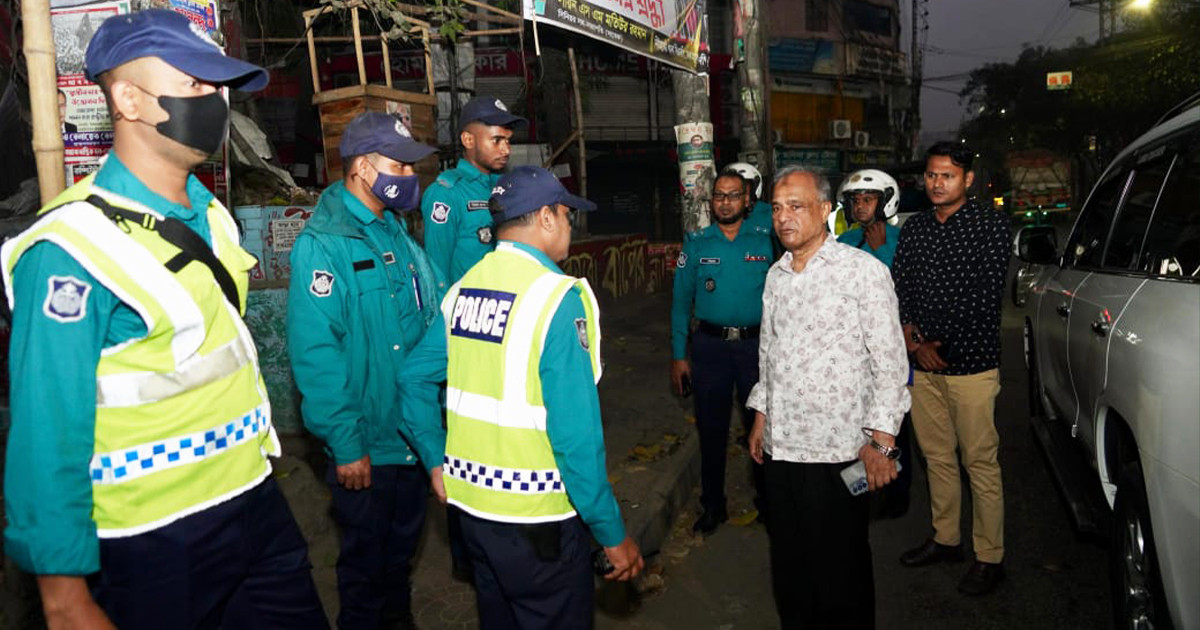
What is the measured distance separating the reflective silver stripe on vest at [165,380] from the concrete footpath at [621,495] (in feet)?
7.16

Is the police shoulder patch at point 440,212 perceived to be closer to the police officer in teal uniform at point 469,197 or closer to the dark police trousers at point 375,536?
the police officer in teal uniform at point 469,197

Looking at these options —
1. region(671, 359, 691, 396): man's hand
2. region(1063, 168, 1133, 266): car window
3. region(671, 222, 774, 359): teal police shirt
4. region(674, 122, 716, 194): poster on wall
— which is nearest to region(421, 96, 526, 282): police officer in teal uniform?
region(671, 222, 774, 359): teal police shirt

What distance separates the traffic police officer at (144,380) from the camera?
1710 millimetres

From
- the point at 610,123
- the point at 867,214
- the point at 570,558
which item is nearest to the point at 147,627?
the point at 570,558

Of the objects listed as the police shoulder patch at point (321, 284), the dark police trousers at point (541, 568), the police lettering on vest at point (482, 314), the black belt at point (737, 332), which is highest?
the police shoulder patch at point (321, 284)

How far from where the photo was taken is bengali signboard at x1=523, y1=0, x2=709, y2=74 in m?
6.51

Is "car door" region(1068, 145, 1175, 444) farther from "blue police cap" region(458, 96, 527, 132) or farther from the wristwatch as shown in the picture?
"blue police cap" region(458, 96, 527, 132)

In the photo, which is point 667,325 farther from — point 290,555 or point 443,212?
point 290,555

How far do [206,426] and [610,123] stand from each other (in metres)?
28.2

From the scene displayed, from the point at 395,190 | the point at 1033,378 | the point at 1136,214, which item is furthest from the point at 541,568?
the point at 1033,378

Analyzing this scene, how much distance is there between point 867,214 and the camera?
196 inches

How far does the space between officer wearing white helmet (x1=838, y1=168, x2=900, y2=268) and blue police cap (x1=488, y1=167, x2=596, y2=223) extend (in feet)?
9.78

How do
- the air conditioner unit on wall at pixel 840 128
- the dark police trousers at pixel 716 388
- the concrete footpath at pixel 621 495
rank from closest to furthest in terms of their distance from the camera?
the concrete footpath at pixel 621 495
the dark police trousers at pixel 716 388
the air conditioner unit on wall at pixel 840 128

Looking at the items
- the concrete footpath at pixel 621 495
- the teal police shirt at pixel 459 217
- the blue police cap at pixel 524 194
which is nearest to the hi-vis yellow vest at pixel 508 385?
the blue police cap at pixel 524 194
